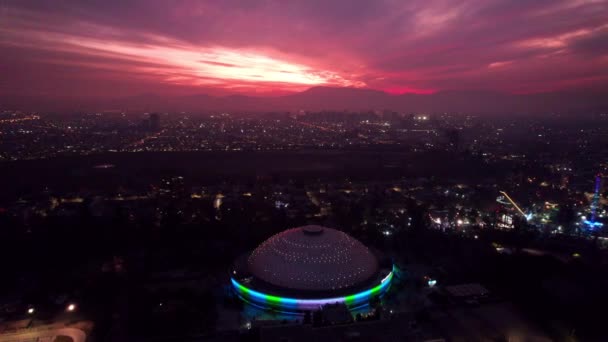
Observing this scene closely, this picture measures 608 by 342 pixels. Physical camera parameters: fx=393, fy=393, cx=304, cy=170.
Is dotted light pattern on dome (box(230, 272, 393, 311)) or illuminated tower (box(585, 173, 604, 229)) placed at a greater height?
illuminated tower (box(585, 173, 604, 229))

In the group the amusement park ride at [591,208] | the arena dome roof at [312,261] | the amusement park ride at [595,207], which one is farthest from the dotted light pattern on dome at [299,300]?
the amusement park ride at [595,207]

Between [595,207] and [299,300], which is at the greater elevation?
[595,207]

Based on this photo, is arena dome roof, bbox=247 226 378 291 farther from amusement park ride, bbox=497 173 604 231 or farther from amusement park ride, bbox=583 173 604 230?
amusement park ride, bbox=583 173 604 230

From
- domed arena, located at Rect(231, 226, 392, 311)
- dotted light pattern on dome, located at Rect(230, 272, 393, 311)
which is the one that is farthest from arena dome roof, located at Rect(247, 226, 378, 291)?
dotted light pattern on dome, located at Rect(230, 272, 393, 311)

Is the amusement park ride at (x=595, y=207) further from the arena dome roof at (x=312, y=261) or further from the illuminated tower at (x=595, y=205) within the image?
the arena dome roof at (x=312, y=261)

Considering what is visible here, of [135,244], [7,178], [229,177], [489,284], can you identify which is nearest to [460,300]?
[489,284]

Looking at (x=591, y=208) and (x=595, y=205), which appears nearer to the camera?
(x=591, y=208)

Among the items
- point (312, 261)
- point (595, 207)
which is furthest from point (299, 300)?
point (595, 207)

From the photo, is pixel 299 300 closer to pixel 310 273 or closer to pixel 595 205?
pixel 310 273
